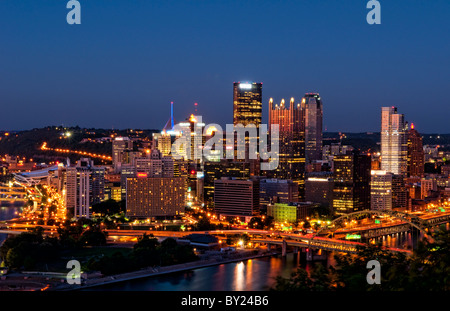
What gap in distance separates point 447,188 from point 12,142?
36.9m

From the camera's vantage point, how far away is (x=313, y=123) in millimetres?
42250

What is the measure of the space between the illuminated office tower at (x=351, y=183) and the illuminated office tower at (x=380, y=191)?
2.95 feet

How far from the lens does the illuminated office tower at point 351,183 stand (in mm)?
25719

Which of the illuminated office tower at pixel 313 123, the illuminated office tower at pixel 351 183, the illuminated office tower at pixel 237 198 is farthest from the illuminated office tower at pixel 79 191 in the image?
the illuminated office tower at pixel 313 123

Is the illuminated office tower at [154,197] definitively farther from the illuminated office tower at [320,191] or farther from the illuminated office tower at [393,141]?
the illuminated office tower at [393,141]

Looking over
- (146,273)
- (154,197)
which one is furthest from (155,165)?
(146,273)

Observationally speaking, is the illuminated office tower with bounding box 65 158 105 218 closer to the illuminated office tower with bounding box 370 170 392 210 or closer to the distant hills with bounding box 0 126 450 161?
the illuminated office tower with bounding box 370 170 392 210

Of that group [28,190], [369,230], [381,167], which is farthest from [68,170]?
[381,167]

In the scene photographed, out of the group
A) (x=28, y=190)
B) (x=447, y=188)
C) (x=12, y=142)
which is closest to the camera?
(x=28, y=190)

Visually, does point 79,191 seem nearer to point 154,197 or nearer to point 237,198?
point 154,197

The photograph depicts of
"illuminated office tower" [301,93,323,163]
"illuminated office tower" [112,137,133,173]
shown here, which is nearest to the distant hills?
"illuminated office tower" [112,137,133,173]

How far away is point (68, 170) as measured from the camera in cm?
2356
